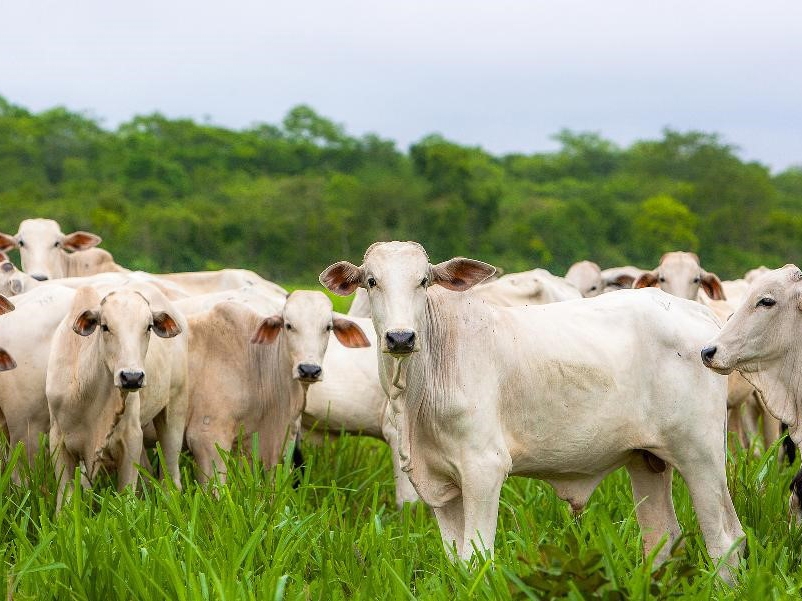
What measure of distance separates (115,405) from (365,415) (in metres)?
2.22

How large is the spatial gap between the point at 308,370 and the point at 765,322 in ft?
9.17

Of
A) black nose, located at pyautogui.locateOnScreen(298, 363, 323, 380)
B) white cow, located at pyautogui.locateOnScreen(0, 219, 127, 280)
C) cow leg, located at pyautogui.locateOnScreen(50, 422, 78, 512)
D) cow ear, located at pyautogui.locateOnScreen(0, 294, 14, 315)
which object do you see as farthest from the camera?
white cow, located at pyautogui.locateOnScreen(0, 219, 127, 280)

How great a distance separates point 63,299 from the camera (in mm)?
7641

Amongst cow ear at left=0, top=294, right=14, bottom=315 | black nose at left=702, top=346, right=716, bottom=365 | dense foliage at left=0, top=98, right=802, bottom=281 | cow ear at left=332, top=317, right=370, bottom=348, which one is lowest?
dense foliage at left=0, top=98, right=802, bottom=281

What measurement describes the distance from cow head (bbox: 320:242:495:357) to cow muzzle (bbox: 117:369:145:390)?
1.42 meters

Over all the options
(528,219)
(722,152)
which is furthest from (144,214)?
(722,152)

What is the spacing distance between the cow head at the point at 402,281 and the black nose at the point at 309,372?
6.22 feet

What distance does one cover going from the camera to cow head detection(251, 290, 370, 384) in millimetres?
7371

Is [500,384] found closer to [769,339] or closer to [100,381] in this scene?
[769,339]

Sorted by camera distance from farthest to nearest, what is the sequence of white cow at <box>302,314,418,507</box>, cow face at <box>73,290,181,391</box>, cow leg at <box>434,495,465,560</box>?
white cow at <box>302,314,418,507</box>, cow face at <box>73,290,181,391</box>, cow leg at <box>434,495,465,560</box>

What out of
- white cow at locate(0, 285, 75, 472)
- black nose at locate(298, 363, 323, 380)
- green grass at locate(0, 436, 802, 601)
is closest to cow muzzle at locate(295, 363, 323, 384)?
black nose at locate(298, 363, 323, 380)

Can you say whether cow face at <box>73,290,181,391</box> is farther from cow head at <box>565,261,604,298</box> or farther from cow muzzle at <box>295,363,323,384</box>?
cow head at <box>565,261,604,298</box>

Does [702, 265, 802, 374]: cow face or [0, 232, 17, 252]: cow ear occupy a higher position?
[702, 265, 802, 374]: cow face

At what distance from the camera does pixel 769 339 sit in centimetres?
533
